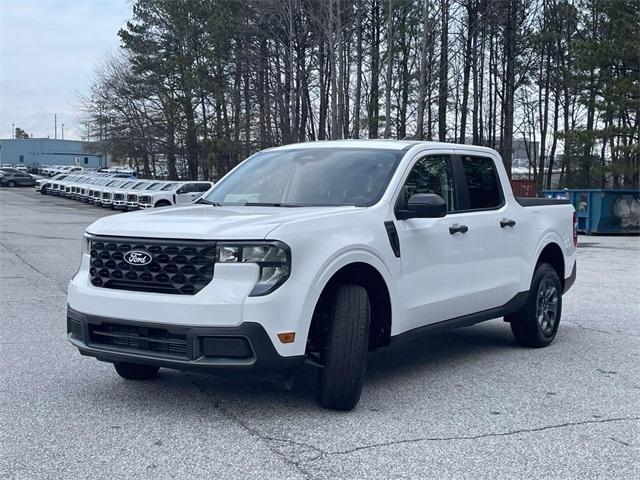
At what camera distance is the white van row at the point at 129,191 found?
38219 mm

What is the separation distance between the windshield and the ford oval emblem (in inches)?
53.0

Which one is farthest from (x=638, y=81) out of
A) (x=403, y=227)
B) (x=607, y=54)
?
(x=403, y=227)

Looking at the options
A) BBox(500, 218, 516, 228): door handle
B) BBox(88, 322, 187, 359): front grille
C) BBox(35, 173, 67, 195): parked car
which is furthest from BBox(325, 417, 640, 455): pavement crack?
BBox(35, 173, 67, 195): parked car

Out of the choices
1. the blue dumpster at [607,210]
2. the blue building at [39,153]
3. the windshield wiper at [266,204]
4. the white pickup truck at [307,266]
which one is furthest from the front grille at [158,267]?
the blue building at [39,153]

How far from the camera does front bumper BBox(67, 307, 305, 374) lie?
5.07 metres

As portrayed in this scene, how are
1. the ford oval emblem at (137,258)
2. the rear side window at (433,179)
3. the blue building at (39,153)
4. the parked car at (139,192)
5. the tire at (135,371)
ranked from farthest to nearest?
the blue building at (39,153)
the parked car at (139,192)
the rear side window at (433,179)
the tire at (135,371)
the ford oval emblem at (137,258)

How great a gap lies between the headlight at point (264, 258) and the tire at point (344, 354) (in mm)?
532

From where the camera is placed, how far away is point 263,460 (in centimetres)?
461

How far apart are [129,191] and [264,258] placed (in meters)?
37.4

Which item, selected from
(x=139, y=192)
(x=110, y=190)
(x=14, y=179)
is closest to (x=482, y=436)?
(x=139, y=192)

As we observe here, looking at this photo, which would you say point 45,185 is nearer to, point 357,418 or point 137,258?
point 137,258

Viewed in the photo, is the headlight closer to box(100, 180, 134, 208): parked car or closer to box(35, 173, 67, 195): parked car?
box(100, 180, 134, 208): parked car

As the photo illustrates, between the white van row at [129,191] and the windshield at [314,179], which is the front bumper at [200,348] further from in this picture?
the white van row at [129,191]

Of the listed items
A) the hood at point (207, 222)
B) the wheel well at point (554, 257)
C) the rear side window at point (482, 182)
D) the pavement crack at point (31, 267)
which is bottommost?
the pavement crack at point (31, 267)
